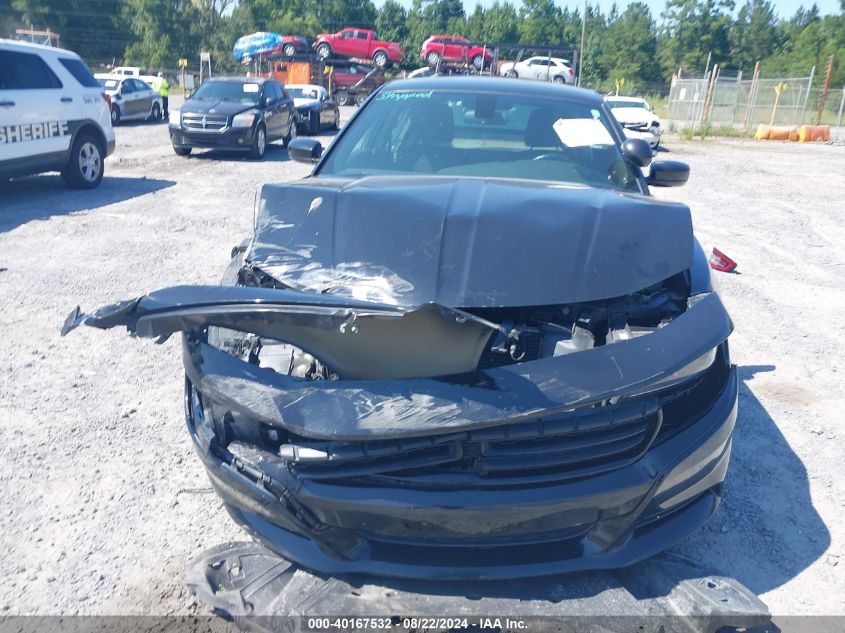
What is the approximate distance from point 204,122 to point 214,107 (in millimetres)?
432

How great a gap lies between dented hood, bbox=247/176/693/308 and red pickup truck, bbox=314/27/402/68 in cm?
3605

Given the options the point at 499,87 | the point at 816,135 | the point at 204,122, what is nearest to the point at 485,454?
the point at 499,87

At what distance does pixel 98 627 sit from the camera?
2436 millimetres

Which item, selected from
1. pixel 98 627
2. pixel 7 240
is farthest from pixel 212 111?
pixel 98 627

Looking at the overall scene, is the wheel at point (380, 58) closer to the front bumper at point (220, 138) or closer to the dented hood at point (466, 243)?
the front bumper at point (220, 138)

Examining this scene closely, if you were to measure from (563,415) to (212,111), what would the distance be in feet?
44.5

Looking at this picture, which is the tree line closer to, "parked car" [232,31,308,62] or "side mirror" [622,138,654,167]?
"parked car" [232,31,308,62]

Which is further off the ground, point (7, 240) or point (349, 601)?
point (349, 601)

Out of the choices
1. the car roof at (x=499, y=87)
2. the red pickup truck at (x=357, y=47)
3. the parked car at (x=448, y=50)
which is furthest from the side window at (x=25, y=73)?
the red pickup truck at (x=357, y=47)

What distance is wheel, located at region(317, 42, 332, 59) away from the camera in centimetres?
3669

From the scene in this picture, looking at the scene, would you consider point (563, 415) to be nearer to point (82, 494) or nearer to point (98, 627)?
point (98, 627)

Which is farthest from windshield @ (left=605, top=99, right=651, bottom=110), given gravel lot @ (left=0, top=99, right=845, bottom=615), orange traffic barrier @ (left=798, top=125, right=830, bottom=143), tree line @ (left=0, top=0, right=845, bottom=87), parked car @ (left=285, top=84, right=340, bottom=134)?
tree line @ (left=0, top=0, right=845, bottom=87)

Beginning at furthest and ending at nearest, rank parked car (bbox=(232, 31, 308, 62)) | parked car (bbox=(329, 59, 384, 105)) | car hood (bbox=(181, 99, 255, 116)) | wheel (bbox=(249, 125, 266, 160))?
parked car (bbox=(232, 31, 308, 62)) → parked car (bbox=(329, 59, 384, 105)) → wheel (bbox=(249, 125, 266, 160)) → car hood (bbox=(181, 99, 255, 116))

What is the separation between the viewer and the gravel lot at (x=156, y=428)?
9.04 ft
